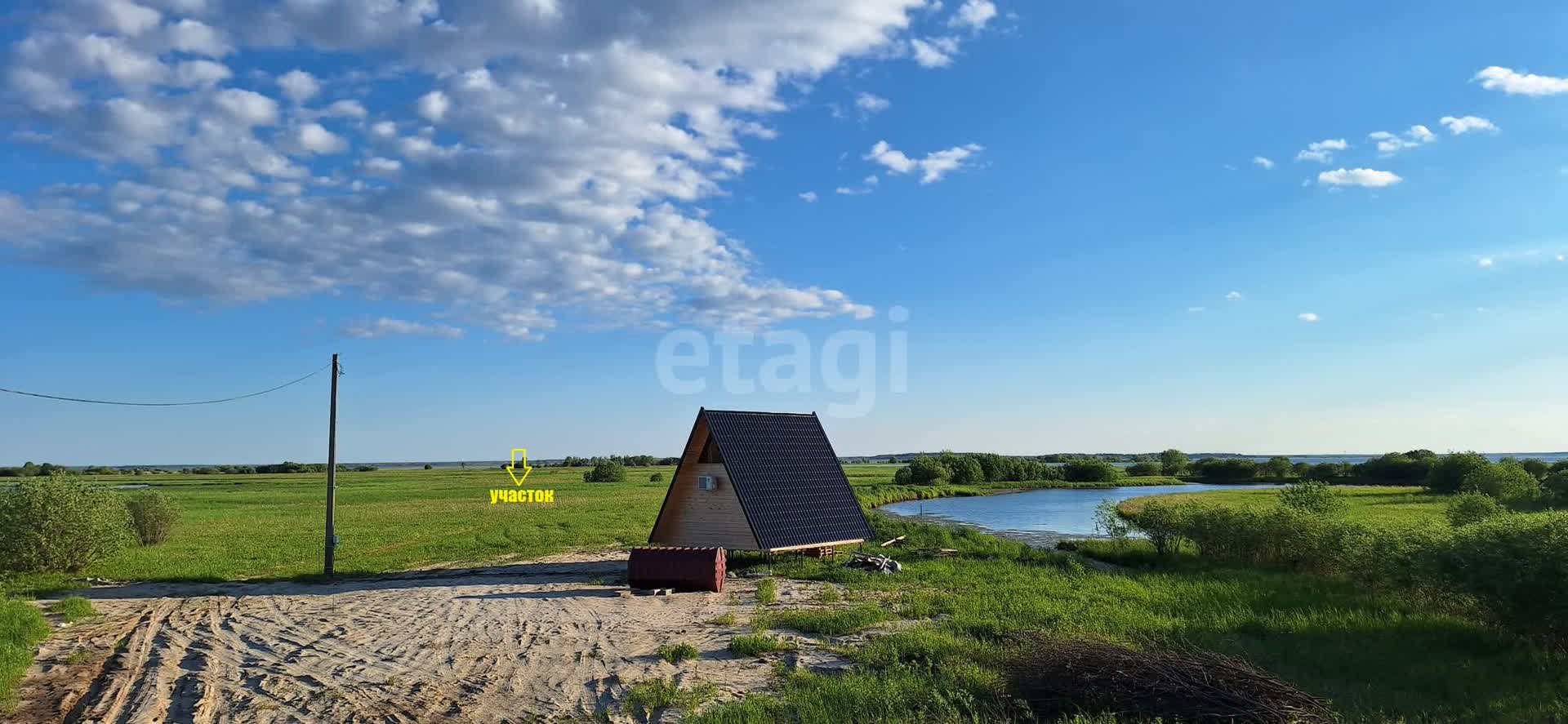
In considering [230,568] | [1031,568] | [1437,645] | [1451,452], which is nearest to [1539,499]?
[1451,452]

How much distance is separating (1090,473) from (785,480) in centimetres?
8277

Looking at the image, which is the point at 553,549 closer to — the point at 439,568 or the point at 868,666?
the point at 439,568

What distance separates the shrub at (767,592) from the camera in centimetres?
1729

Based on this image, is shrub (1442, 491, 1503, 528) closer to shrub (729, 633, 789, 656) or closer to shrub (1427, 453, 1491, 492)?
shrub (729, 633, 789, 656)

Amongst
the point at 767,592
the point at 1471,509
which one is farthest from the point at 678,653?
the point at 1471,509

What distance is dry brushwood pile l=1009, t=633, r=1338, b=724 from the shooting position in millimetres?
8141

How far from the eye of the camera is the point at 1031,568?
20781mm

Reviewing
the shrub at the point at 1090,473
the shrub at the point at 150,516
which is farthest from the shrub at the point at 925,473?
the shrub at the point at 150,516

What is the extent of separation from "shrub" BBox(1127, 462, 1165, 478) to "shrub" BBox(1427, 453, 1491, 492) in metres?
57.1

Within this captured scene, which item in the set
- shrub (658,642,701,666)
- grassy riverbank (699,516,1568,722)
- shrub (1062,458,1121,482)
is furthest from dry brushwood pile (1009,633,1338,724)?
shrub (1062,458,1121,482)

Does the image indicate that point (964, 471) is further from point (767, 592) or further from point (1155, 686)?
point (1155, 686)

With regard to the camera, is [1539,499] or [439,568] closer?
[439,568]

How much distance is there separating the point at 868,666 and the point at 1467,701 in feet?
24.0

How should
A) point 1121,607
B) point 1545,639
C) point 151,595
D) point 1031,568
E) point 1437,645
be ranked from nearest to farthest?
point 1545,639
point 1437,645
point 1121,607
point 151,595
point 1031,568
